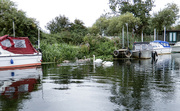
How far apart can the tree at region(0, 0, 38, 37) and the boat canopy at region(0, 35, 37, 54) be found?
1317 cm

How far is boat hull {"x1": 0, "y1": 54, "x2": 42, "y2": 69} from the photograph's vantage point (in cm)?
1677

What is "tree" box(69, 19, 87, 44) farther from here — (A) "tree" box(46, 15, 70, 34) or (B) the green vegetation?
(A) "tree" box(46, 15, 70, 34)

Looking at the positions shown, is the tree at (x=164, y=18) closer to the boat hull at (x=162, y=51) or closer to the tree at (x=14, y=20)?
the boat hull at (x=162, y=51)

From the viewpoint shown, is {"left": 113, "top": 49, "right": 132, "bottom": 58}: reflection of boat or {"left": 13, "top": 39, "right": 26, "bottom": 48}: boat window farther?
{"left": 113, "top": 49, "right": 132, "bottom": 58}: reflection of boat

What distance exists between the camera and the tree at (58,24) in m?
61.9

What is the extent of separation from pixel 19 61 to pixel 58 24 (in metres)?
46.0

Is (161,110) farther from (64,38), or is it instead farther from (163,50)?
(64,38)

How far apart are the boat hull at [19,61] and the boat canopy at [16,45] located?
44cm

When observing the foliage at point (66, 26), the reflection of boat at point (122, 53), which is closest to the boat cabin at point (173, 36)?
the foliage at point (66, 26)

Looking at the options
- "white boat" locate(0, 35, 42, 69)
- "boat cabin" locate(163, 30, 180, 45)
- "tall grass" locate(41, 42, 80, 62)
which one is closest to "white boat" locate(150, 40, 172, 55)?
"boat cabin" locate(163, 30, 180, 45)

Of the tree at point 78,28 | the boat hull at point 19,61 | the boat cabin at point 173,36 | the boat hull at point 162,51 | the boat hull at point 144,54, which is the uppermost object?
the tree at point 78,28

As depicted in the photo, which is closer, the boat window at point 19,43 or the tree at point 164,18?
the boat window at point 19,43

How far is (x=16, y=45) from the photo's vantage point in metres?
18.1

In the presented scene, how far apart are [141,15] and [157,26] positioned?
4575 millimetres
